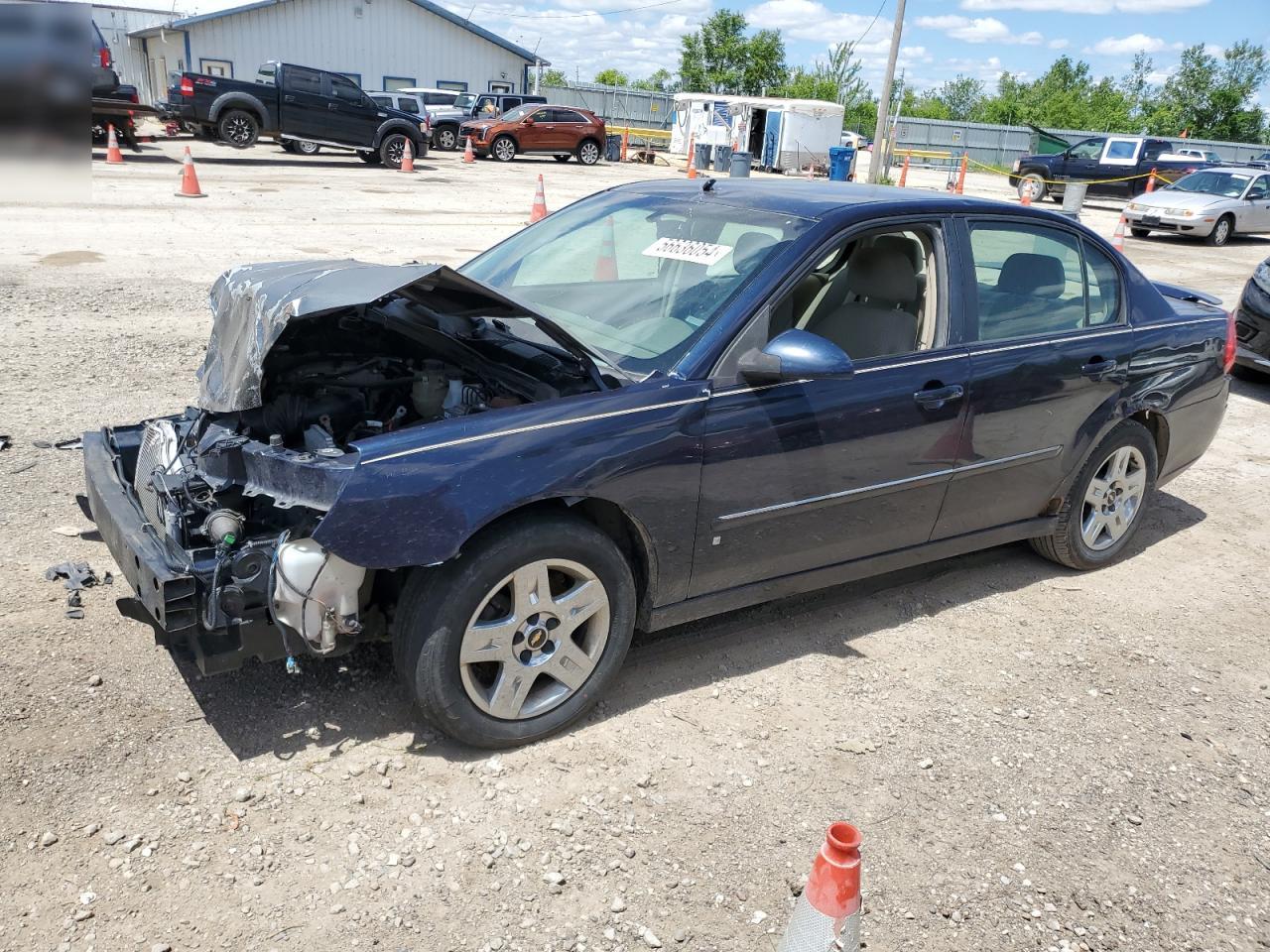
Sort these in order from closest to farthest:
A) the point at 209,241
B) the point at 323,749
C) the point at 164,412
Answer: the point at 323,749 → the point at 164,412 → the point at 209,241

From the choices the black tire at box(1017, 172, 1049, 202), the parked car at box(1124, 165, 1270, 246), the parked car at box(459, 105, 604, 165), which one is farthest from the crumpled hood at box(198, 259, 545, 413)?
the parked car at box(459, 105, 604, 165)

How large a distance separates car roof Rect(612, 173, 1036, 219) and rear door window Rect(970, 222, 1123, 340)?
0.40 feet

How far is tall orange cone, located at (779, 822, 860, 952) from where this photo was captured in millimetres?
2098

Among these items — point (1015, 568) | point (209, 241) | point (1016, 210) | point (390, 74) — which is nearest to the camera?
point (1016, 210)

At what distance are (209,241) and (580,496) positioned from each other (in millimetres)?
10163

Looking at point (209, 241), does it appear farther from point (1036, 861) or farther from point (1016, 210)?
point (1036, 861)

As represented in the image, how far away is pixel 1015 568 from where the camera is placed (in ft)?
16.4

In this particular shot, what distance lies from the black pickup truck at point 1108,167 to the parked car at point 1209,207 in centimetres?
507

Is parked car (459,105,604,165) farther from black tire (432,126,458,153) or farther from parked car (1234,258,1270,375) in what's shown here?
parked car (1234,258,1270,375)

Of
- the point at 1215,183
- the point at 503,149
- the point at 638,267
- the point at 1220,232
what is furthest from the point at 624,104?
the point at 638,267

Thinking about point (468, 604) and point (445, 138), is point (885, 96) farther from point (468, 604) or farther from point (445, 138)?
point (468, 604)

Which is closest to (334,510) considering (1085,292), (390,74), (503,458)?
(503,458)

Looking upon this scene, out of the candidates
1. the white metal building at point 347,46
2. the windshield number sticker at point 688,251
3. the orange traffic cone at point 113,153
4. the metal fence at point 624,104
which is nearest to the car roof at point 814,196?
the windshield number sticker at point 688,251

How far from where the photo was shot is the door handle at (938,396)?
385cm
